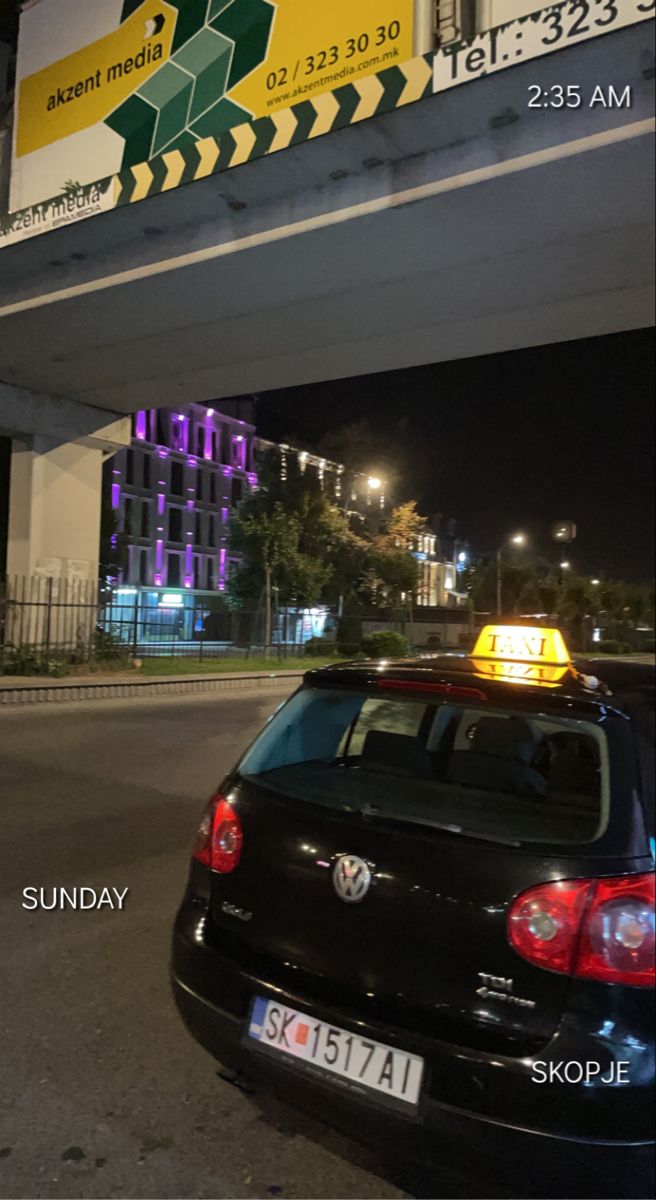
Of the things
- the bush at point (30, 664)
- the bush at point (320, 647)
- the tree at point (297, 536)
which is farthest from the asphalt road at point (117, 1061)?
the tree at point (297, 536)

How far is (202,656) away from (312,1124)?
2140 centimetres

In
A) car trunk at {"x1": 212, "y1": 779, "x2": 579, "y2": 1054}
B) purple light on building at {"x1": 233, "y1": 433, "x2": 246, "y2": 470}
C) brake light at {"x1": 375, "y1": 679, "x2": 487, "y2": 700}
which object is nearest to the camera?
car trunk at {"x1": 212, "y1": 779, "x2": 579, "y2": 1054}

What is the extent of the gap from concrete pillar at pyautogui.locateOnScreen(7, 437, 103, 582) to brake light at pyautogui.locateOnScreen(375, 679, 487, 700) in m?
15.5

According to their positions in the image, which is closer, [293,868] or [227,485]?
[293,868]

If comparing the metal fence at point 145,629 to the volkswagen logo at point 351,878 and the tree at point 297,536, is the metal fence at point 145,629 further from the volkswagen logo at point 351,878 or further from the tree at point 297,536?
the volkswagen logo at point 351,878

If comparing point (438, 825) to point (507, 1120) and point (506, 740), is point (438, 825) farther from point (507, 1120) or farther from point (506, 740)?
point (506, 740)

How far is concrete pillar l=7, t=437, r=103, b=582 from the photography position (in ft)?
55.2

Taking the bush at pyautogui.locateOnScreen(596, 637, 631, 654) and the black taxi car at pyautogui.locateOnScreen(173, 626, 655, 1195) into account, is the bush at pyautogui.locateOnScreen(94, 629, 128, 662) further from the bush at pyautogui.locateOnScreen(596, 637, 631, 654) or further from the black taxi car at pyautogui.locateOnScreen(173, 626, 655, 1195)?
the bush at pyautogui.locateOnScreen(596, 637, 631, 654)

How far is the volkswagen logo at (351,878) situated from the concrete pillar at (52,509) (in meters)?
15.8

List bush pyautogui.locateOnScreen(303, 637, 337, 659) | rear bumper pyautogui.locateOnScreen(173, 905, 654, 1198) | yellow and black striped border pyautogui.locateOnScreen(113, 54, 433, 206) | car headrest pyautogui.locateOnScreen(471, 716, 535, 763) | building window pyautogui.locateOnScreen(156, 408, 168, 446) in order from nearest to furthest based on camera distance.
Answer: rear bumper pyautogui.locateOnScreen(173, 905, 654, 1198), car headrest pyautogui.locateOnScreen(471, 716, 535, 763), yellow and black striped border pyautogui.locateOnScreen(113, 54, 433, 206), bush pyautogui.locateOnScreen(303, 637, 337, 659), building window pyautogui.locateOnScreen(156, 408, 168, 446)

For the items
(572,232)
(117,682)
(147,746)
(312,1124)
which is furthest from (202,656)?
(312,1124)

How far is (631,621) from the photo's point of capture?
60.9m

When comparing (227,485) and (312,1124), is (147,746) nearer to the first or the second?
(312,1124)

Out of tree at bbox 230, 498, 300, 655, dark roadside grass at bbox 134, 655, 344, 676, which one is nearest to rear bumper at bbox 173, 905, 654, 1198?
dark roadside grass at bbox 134, 655, 344, 676
